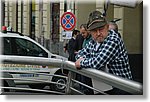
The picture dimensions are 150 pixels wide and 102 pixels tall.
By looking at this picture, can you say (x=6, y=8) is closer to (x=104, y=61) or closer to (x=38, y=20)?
(x=38, y=20)

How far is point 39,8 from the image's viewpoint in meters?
4.89

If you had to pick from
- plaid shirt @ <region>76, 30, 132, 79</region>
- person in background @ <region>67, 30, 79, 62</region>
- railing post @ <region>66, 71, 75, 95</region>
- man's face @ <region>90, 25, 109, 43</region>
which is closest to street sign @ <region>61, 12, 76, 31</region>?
person in background @ <region>67, 30, 79, 62</region>

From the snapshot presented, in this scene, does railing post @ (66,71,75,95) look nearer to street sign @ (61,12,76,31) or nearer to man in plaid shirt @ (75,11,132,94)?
man in plaid shirt @ (75,11,132,94)

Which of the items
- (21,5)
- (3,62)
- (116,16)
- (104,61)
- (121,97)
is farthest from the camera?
(116,16)

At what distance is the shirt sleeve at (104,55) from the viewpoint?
3525 mm

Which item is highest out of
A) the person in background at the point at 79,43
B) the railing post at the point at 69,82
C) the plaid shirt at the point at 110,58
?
the person in background at the point at 79,43

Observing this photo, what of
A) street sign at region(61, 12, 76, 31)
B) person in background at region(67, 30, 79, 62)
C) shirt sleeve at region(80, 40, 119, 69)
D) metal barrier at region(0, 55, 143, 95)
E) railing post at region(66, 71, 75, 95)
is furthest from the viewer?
street sign at region(61, 12, 76, 31)

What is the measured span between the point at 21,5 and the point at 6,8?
0.27 m

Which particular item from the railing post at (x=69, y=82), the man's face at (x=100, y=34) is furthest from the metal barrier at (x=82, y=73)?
the man's face at (x=100, y=34)

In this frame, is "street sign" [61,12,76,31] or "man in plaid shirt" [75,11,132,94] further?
"street sign" [61,12,76,31]

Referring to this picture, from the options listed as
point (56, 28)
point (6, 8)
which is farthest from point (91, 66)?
point (56, 28)

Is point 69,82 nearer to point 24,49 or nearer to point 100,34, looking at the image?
point 100,34

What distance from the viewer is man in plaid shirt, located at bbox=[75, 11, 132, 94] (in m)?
3.54

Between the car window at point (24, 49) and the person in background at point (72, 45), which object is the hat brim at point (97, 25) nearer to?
the person in background at point (72, 45)
